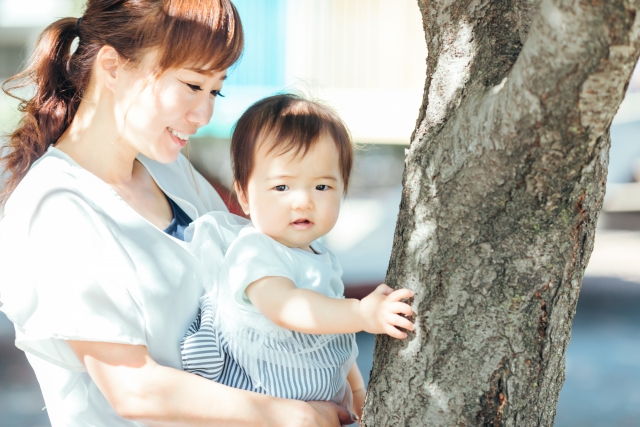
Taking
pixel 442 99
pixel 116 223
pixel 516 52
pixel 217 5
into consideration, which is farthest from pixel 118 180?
pixel 516 52

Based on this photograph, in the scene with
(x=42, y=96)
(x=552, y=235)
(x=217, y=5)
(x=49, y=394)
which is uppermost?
(x=217, y=5)

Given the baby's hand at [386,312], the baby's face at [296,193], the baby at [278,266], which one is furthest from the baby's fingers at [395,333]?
the baby's face at [296,193]

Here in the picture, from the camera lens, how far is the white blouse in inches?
53.5

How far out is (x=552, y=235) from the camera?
110 cm

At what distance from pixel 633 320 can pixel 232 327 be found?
5829 mm

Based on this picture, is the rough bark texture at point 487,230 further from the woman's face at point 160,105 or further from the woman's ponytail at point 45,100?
the woman's ponytail at point 45,100

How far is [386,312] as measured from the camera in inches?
47.5

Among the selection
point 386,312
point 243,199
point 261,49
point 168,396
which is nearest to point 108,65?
point 243,199

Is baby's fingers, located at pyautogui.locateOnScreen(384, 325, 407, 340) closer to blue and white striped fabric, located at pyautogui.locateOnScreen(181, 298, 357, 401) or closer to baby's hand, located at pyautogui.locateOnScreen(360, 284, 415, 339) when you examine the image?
baby's hand, located at pyautogui.locateOnScreen(360, 284, 415, 339)

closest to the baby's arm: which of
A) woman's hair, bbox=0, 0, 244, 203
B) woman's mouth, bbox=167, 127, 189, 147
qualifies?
woman's mouth, bbox=167, 127, 189, 147

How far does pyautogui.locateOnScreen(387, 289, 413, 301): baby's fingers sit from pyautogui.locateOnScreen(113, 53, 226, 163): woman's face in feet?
2.36

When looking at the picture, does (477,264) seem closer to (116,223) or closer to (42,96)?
(116,223)

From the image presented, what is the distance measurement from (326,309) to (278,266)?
0.17m

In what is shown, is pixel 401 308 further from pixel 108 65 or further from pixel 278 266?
pixel 108 65
